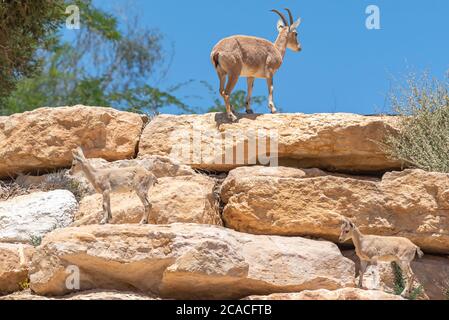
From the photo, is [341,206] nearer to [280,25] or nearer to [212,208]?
[212,208]

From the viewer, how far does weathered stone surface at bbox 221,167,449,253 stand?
1058 centimetres

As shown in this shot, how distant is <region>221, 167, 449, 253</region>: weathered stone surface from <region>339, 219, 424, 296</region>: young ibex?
599 mm

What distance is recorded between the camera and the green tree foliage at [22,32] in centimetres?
1397

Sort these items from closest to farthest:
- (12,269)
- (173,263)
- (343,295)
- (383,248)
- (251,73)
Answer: (343,295)
(173,263)
(12,269)
(383,248)
(251,73)

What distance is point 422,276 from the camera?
10562 mm

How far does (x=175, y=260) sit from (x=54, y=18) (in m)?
7.64

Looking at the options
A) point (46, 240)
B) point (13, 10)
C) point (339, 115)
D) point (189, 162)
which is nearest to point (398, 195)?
point (339, 115)

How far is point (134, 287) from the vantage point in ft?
30.4

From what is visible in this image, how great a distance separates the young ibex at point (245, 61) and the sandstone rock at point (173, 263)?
11.2 feet

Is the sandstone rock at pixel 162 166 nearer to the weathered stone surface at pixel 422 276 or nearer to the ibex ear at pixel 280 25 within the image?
the weathered stone surface at pixel 422 276

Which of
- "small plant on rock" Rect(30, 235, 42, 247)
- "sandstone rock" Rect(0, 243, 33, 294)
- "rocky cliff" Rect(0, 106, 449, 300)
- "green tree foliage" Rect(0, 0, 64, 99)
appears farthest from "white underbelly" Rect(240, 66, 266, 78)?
"sandstone rock" Rect(0, 243, 33, 294)

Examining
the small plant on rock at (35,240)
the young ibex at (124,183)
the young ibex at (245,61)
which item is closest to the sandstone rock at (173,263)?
the young ibex at (124,183)

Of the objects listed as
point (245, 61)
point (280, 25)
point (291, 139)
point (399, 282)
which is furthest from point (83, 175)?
point (399, 282)

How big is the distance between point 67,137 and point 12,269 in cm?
326
